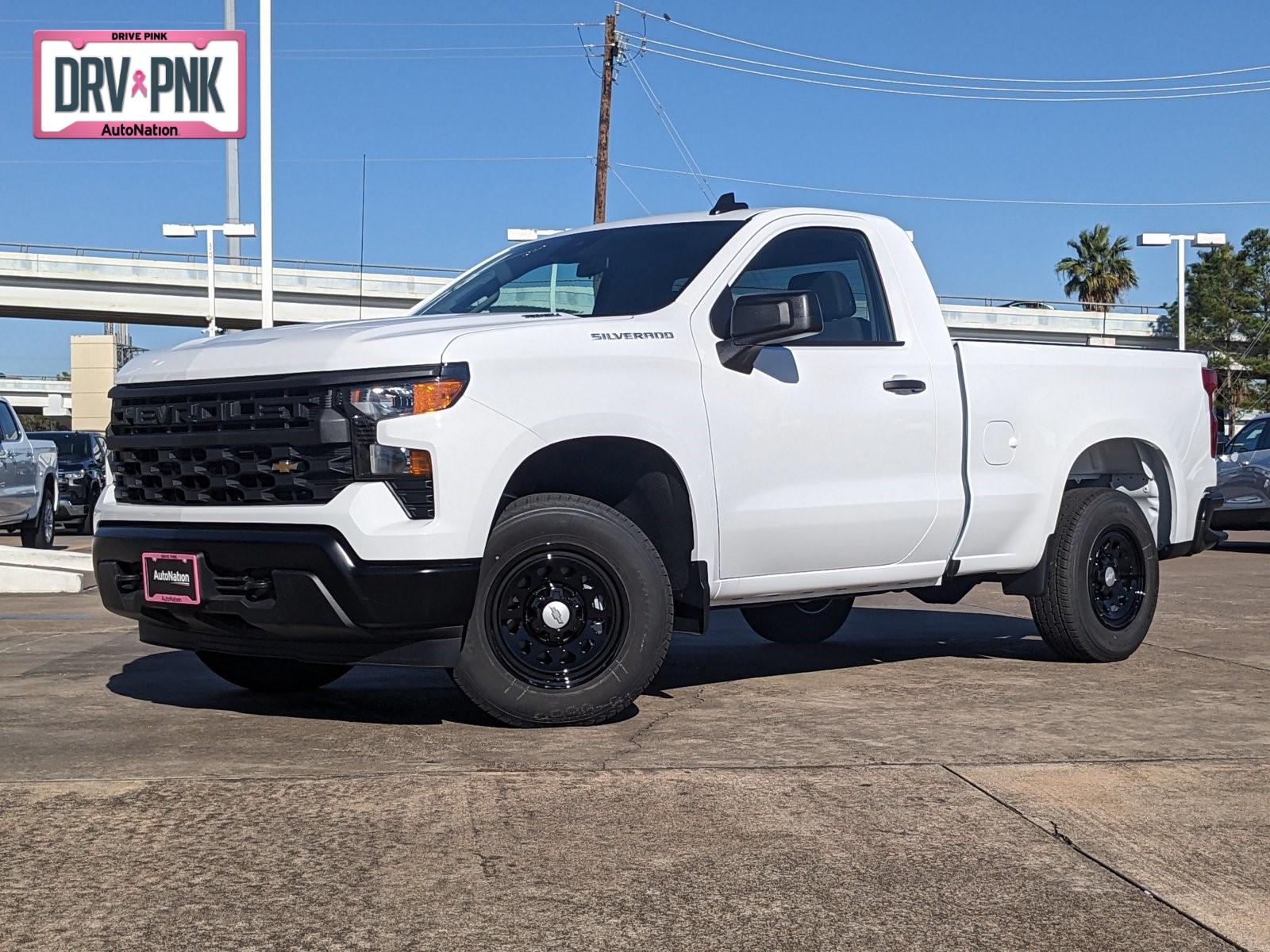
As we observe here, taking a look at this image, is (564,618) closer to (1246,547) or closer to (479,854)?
(479,854)

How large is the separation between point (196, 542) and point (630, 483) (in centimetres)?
161

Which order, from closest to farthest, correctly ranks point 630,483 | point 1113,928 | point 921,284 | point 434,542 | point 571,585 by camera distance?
point 1113,928 < point 434,542 < point 571,585 < point 630,483 < point 921,284

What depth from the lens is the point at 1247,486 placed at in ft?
59.8

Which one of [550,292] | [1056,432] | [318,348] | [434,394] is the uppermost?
[550,292]

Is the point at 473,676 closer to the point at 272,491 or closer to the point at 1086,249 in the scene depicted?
the point at 272,491

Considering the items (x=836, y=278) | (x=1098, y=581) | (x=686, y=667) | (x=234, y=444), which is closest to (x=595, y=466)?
(x=234, y=444)

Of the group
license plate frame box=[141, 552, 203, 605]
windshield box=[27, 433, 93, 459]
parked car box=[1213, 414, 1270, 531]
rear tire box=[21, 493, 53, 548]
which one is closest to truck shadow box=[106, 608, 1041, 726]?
license plate frame box=[141, 552, 203, 605]

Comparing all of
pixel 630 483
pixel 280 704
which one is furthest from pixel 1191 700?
pixel 280 704

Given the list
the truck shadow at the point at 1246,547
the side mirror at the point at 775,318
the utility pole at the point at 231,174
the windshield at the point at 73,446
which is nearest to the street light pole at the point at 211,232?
the utility pole at the point at 231,174

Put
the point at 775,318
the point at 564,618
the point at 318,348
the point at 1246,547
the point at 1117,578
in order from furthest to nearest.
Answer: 1. the point at 1246,547
2. the point at 1117,578
3. the point at 775,318
4. the point at 564,618
5. the point at 318,348

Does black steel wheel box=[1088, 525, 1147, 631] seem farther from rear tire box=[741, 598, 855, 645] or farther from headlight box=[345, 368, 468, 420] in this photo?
headlight box=[345, 368, 468, 420]

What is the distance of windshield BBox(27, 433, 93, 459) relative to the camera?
997 inches

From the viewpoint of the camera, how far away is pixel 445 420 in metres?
5.50

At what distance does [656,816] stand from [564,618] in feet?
4.43
